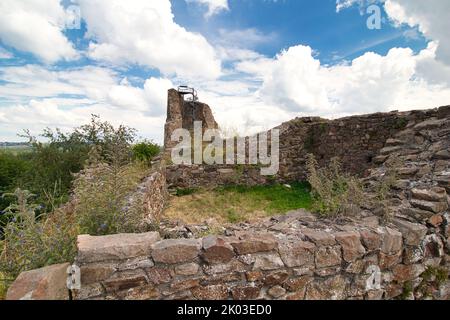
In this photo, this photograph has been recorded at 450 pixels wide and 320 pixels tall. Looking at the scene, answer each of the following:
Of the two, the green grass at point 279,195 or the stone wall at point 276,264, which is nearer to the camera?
the stone wall at point 276,264

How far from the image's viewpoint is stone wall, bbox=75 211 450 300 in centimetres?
169

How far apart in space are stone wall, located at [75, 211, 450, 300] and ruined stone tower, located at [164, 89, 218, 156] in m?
12.0

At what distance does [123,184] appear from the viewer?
240cm

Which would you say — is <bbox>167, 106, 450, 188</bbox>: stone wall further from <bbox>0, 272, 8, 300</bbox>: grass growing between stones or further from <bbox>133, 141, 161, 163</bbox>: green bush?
<bbox>0, 272, 8, 300</bbox>: grass growing between stones

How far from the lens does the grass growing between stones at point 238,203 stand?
5258 mm

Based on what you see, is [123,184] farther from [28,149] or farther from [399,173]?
[28,149]

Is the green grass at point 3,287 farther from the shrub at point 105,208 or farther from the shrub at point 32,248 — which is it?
the shrub at point 105,208

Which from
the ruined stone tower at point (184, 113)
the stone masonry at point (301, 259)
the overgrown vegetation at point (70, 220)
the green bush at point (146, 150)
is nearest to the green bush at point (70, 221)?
the overgrown vegetation at point (70, 220)

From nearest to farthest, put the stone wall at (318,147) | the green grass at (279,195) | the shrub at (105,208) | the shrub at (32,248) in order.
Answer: the shrub at (32,248), the shrub at (105,208), the green grass at (279,195), the stone wall at (318,147)

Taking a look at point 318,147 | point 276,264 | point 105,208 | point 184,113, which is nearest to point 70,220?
point 105,208

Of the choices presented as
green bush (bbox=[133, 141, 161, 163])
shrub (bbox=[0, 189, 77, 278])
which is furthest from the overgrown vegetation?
green bush (bbox=[133, 141, 161, 163])

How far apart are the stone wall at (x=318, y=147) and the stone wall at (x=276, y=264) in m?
4.08

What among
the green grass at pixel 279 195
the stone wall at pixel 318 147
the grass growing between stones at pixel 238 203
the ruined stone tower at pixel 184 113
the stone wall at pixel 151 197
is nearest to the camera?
the stone wall at pixel 151 197
